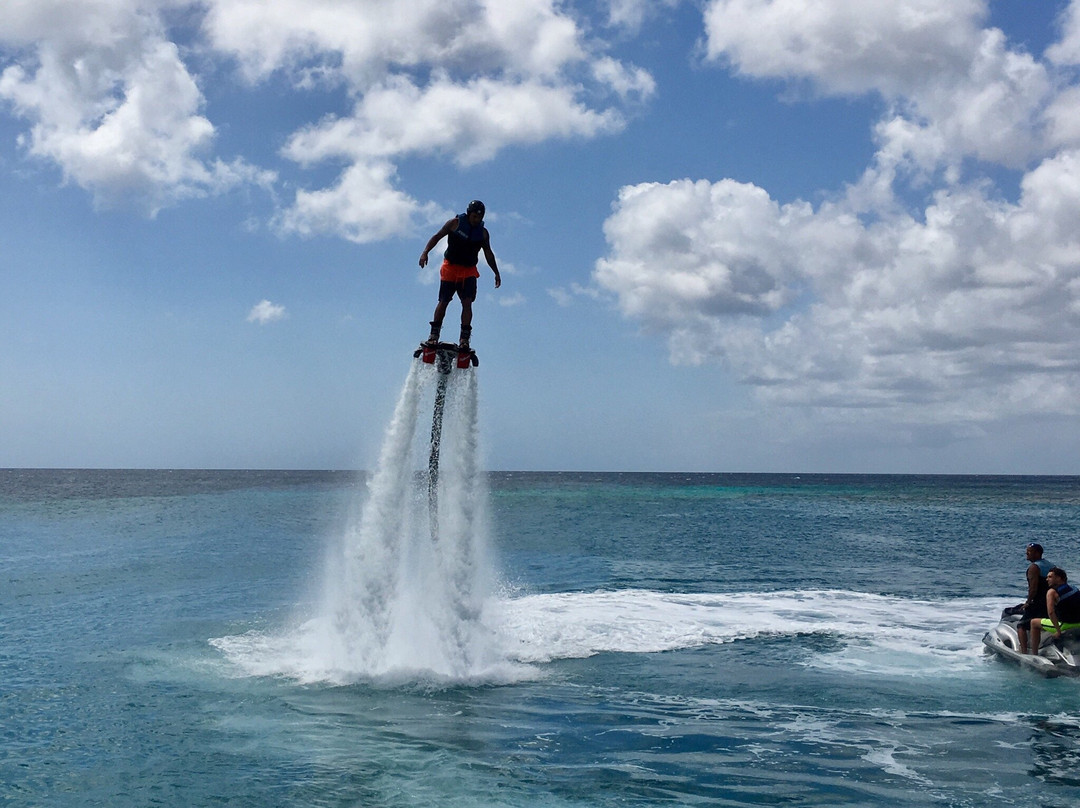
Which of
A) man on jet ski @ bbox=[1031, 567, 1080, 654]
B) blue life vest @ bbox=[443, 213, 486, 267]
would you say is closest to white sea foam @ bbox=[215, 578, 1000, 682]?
man on jet ski @ bbox=[1031, 567, 1080, 654]

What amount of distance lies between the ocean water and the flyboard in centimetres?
70

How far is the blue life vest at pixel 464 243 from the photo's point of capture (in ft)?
56.0

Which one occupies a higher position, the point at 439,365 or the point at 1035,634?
the point at 439,365

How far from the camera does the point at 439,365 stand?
734 inches

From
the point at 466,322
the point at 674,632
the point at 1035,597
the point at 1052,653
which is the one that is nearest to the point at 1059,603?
the point at 1035,597

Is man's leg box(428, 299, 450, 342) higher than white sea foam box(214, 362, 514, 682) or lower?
higher

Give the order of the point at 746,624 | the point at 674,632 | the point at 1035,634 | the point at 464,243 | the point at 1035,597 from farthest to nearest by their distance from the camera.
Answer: the point at 746,624 → the point at 674,632 → the point at 1035,597 → the point at 1035,634 → the point at 464,243

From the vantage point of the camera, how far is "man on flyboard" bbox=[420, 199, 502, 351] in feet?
55.9

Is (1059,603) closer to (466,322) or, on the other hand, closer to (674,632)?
(674,632)

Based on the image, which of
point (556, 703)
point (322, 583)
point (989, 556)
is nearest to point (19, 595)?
point (322, 583)

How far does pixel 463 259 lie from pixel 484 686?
9352mm

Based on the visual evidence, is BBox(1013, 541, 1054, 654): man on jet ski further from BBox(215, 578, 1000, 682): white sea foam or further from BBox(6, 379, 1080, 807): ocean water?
BBox(215, 578, 1000, 682): white sea foam

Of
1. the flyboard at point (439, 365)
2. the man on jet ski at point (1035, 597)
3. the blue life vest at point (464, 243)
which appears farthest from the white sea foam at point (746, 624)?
the blue life vest at point (464, 243)

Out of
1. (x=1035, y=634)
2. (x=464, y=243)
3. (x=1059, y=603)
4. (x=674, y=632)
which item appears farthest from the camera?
(x=674, y=632)
